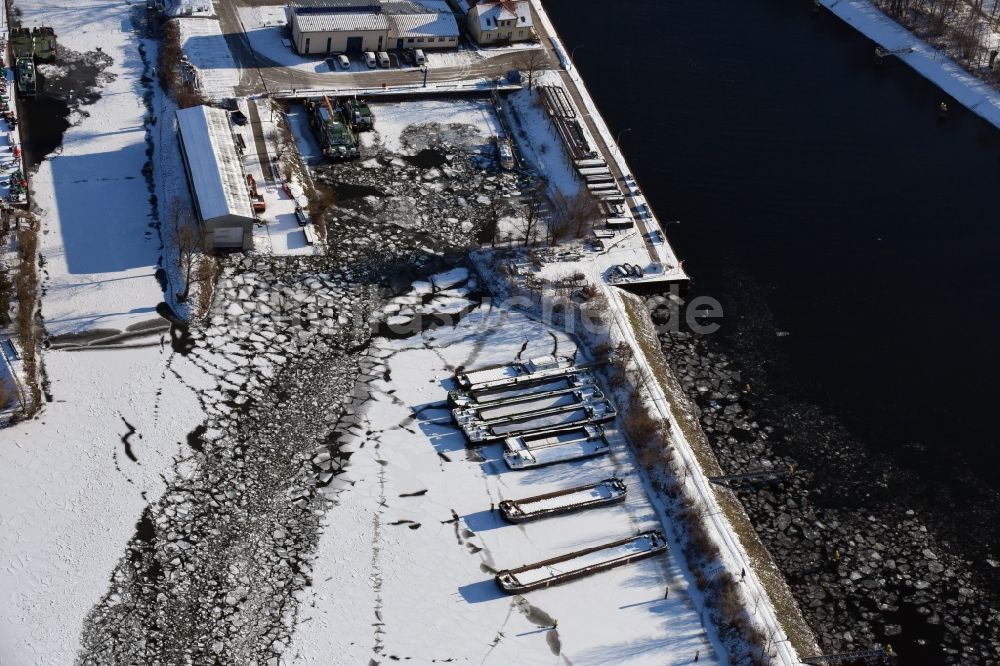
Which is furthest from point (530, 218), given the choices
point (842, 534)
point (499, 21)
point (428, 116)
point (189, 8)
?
point (189, 8)

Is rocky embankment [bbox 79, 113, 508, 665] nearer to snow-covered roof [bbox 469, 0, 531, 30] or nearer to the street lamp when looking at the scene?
the street lamp

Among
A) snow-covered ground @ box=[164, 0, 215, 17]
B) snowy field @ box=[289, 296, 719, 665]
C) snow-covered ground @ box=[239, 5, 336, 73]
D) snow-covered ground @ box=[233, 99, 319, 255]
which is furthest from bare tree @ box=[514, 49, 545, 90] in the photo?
snowy field @ box=[289, 296, 719, 665]

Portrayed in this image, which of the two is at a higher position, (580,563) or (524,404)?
(524,404)

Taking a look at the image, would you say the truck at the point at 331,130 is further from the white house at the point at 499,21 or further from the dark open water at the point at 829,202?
the dark open water at the point at 829,202

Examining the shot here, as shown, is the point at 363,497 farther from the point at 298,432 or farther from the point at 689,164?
the point at 689,164

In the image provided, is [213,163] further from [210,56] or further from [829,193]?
[829,193]

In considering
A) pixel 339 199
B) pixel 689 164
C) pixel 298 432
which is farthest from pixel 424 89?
pixel 298 432
